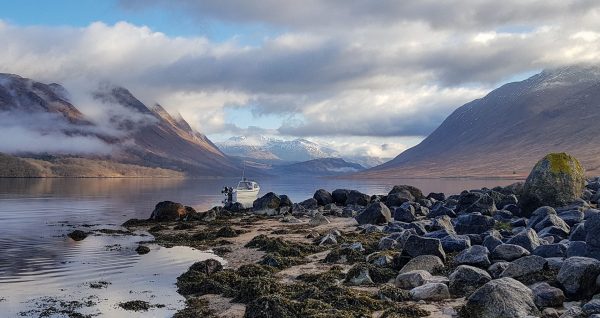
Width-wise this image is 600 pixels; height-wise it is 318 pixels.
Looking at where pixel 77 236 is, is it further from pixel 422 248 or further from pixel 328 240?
pixel 422 248

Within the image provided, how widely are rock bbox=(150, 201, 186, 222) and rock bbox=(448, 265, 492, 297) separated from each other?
108 feet

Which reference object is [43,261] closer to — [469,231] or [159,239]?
[159,239]

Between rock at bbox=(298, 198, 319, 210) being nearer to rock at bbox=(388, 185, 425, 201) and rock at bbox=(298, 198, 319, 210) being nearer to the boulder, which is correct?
rock at bbox=(388, 185, 425, 201)

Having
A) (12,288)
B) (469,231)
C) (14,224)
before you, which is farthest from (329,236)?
(14,224)

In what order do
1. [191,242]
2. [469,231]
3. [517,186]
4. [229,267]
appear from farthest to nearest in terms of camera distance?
[517,186] → [191,242] → [469,231] → [229,267]

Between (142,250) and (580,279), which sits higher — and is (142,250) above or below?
below

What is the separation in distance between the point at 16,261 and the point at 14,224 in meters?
19.0

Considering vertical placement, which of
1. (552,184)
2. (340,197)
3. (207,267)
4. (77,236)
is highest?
(552,184)

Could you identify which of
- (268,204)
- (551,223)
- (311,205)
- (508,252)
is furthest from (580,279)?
(311,205)

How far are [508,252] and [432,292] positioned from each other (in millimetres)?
4459

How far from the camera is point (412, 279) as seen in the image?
16656mm

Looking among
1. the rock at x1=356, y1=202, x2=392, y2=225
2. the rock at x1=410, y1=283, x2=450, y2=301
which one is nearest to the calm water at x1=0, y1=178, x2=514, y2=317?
the rock at x1=410, y1=283, x2=450, y2=301

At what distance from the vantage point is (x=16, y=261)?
77.4 feet

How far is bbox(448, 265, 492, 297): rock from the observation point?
50.7ft
